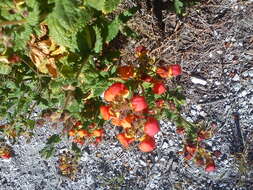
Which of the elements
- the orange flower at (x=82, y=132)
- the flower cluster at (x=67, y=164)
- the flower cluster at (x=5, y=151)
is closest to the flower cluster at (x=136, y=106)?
the orange flower at (x=82, y=132)

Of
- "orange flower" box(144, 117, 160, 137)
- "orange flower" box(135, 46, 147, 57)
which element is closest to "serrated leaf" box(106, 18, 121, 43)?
"orange flower" box(135, 46, 147, 57)

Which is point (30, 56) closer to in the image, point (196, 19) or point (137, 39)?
point (137, 39)

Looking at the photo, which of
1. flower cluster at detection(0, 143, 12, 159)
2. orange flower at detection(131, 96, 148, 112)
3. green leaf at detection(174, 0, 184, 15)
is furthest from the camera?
flower cluster at detection(0, 143, 12, 159)

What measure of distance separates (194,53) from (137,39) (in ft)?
1.37

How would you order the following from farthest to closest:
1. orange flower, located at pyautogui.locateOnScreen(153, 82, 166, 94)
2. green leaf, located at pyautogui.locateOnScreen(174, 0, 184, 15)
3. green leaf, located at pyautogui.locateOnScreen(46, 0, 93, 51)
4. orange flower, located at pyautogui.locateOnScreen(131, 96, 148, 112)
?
green leaf, located at pyautogui.locateOnScreen(174, 0, 184, 15) → orange flower, located at pyautogui.locateOnScreen(153, 82, 166, 94) → orange flower, located at pyautogui.locateOnScreen(131, 96, 148, 112) → green leaf, located at pyautogui.locateOnScreen(46, 0, 93, 51)

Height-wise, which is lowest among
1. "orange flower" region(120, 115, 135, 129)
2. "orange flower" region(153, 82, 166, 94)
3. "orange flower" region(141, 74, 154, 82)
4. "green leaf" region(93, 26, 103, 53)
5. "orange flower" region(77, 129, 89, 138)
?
"orange flower" region(77, 129, 89, 138)

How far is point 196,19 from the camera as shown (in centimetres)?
325

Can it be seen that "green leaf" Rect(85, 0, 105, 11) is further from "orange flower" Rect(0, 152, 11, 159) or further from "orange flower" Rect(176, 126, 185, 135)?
"orange flower" Rect(0, 152, 11, 159)

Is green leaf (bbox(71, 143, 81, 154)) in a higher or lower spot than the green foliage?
lower

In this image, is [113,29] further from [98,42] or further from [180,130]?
[180,130]

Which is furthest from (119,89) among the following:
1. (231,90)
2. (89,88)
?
(231,90)

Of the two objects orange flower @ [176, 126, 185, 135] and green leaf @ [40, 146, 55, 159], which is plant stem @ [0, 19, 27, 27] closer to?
green leaf @ [40, 146, 55, 159]

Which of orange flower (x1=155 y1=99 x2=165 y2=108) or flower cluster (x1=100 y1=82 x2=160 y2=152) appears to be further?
orange flower (x1=155 y1=99 x2=165 y2=108)

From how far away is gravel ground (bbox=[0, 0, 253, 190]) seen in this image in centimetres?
320
